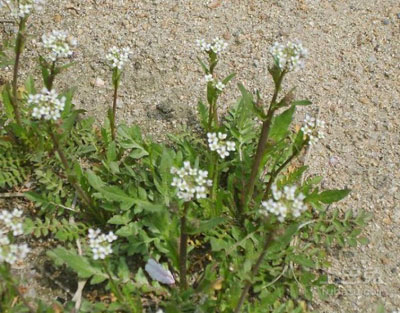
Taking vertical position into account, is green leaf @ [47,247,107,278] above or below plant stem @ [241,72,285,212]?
below

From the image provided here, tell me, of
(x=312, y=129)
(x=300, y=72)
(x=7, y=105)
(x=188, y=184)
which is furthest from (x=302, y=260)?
(x=7, y=105)

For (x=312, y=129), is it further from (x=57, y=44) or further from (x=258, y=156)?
(x=57, y=44)

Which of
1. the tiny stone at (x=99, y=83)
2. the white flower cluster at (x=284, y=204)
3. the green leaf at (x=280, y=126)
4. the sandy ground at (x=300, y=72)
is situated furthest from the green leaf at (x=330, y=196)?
the tiny stone at (x=99, y=83)

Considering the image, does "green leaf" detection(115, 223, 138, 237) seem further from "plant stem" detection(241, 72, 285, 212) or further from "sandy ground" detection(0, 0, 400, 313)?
"sandy ground" detection(0, 0, 400, 313)

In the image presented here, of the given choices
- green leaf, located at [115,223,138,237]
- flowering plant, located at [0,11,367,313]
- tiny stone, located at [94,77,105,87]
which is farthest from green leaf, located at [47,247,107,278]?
tiny stone, located at [94,77,105,87]

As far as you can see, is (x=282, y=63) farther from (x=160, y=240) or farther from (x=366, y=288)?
(x=366, y=288)
